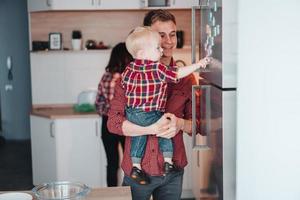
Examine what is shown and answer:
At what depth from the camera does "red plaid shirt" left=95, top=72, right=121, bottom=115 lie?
4.25 m

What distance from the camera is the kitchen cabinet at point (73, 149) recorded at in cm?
473

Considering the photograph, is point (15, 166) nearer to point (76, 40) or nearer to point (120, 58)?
point (76, 40)

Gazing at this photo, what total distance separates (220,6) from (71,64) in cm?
353

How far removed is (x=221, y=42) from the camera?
1.93 metres

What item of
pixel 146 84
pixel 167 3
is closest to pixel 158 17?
pixel 146 84

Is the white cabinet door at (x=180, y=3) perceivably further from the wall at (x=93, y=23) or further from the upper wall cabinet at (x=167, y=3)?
the wall at (x=93, y=23)

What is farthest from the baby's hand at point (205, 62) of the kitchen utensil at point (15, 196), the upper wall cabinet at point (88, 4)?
the upper wall cabinet at point (88, 4)

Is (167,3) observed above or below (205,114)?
above

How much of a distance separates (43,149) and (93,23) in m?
1.37

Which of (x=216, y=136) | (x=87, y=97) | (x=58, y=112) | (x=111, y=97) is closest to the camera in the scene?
(x=216, y=136)

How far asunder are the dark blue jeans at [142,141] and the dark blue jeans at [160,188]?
0.31 feet

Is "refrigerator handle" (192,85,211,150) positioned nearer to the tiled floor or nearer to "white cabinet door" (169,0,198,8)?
"white cabinet door" (169,0,198,8)
